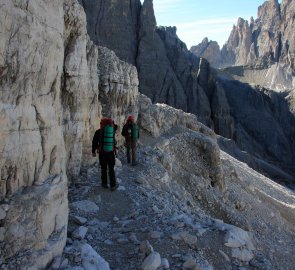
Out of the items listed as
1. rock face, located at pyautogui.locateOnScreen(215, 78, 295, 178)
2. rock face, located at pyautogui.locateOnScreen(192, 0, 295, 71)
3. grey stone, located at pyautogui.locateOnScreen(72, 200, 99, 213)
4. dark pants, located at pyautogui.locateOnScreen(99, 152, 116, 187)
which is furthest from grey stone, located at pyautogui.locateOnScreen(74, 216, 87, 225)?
rock face, located at pyautogui.locateOnScreen(192, 0, 295, 71)

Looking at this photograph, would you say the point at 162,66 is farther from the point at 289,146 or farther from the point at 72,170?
the point at 72,170

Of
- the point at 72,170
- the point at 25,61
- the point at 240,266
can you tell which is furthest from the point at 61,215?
the point at 72,170

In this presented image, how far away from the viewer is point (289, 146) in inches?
3383

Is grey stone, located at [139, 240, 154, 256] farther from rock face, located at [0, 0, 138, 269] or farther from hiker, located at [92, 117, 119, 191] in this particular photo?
hiker, located at [92, 117, 119, 191]

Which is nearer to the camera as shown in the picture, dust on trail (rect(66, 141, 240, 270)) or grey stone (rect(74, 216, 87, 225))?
dust on trail (rect(66, 141, 240, 270))

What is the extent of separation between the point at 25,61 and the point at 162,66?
222ft

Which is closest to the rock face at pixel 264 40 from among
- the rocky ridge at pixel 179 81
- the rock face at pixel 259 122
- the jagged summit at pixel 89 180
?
the rock face at pixel 259 122

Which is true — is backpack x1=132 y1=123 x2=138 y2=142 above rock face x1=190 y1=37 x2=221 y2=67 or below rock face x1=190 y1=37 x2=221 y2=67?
below

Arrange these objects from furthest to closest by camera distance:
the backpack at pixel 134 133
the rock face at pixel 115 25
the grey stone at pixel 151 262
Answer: the rock face at pixel 115 25, the backpack at pixel 134 133, the grey stone at pixel 151 262

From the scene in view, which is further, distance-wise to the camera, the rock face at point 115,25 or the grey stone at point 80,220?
the rock face at point 115,25

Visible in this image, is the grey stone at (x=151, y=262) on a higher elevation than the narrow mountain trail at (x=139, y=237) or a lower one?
higher

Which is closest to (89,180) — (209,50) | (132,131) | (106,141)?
(106,141)

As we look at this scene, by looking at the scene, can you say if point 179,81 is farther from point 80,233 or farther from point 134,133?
point 80,233

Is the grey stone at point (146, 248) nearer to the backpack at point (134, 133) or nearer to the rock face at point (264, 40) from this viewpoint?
the backpack at point (134, 133)
